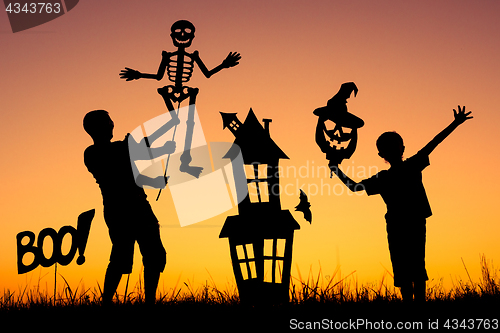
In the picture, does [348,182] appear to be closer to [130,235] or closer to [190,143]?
[190,143]

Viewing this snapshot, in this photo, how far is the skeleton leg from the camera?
5879mm

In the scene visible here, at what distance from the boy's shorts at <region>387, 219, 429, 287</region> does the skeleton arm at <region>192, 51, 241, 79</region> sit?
9.73 feet

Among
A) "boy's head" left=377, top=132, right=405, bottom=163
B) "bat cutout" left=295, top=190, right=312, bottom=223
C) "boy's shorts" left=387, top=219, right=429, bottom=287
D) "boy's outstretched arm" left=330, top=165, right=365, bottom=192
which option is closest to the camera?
"boy's shorts" left=387, top=219, right=429, bottom=287

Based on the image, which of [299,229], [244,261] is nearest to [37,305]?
[244,261]

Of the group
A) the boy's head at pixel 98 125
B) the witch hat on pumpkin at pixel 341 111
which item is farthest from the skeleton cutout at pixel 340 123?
the boy's head at pixel 98 125

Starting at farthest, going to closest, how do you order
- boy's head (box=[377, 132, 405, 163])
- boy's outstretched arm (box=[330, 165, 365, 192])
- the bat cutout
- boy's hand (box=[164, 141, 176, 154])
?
the bat cutout, boy's hand (box=[164, 141, 176, 154]), boy's outstretched arm (box=[330, 165, 365, 192]), boy's head (box=[377, 132, 405, 163])

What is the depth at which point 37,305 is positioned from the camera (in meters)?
6.07

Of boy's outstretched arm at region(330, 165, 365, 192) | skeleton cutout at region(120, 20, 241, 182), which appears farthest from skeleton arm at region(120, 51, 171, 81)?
boy's outstretched arm at region(330, 165, 365, 192)

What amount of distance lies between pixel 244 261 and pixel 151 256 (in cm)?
131

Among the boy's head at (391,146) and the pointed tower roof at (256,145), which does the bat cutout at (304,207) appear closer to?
the pointed tower roof at (256,145)

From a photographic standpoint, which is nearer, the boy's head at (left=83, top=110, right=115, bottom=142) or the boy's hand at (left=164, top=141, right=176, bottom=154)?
the boy's head at (left=83, top=110, right=115, bottom=142)

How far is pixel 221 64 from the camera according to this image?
6.35 meters

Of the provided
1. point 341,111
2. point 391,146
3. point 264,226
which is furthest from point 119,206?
point 391,146

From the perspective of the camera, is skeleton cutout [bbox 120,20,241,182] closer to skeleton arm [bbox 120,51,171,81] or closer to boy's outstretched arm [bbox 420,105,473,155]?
skeleton arm [bbox 120,51,171,81]
